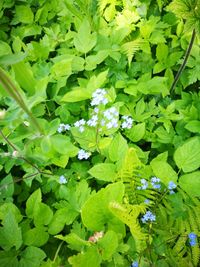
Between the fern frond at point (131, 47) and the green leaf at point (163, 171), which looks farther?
the fern frond at point (131, 47)

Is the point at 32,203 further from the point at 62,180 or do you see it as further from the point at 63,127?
the point at 63,127

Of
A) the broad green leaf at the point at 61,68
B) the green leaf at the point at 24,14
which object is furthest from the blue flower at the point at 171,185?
the green leaf at the point at 24,14

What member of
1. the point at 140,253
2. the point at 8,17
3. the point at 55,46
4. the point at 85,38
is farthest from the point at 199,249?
the point at 8,17

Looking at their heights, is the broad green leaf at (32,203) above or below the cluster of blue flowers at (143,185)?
above

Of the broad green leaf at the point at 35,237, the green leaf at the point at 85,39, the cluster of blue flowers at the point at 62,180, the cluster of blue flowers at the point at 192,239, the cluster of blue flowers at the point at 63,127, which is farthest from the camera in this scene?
the green leaf at the point at 85,39

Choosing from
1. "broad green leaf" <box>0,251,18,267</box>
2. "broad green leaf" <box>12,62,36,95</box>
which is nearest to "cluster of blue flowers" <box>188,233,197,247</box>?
"broad green leaf" <box>0,251,18,267</box>

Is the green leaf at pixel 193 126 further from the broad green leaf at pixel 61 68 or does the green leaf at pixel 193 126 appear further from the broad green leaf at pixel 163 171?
the broad green leaf at pixel 61 68
